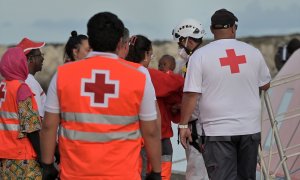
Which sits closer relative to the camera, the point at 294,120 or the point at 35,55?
the point at 35,55

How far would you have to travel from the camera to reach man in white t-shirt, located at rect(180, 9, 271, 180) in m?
6.19

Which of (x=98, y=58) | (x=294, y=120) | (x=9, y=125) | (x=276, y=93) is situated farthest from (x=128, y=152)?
(x=276, y=93)

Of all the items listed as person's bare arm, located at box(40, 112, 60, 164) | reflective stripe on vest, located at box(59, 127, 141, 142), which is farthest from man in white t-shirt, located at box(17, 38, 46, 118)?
reflective stripe on vest, located at box(59, 127, 141, 142)

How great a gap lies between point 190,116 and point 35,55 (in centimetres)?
126

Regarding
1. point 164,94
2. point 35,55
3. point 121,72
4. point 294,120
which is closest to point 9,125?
point 35,55

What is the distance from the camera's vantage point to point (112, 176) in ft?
15.3

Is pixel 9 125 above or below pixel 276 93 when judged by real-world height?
above

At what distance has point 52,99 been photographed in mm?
4695

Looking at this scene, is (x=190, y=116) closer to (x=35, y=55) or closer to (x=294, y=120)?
(x=35, y=55)

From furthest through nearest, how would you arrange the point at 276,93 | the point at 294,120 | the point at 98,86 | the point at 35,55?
the point at 276,93
the point at 294,120
the point at 35,55
the point at 98,86

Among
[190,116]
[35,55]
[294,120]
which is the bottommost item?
[294,120]

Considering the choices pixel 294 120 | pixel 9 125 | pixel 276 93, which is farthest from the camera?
pixel 276 93

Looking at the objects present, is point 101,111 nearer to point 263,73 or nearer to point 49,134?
point 49,134

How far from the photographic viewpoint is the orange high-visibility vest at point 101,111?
15.2ft
